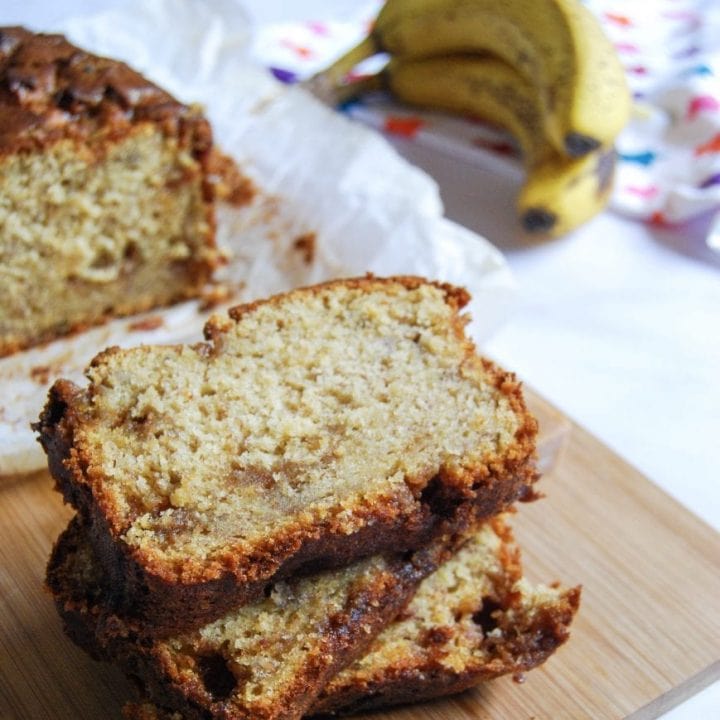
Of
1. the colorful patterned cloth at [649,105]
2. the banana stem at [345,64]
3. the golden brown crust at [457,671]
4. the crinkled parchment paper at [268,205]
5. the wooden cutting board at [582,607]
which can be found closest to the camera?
the golden brown crust at [457,671]

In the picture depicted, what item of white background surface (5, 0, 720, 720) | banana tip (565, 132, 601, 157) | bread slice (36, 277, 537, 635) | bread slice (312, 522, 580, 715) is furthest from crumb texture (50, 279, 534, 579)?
banana tip (565, 132, 601, 157)

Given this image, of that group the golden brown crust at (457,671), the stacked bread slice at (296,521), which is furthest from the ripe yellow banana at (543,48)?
the golden brown crust at (457,671)

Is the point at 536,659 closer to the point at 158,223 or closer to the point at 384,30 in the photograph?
the point at 158,223

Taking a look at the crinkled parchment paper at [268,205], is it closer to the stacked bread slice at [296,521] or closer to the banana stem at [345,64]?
the banana stem at [345,64]

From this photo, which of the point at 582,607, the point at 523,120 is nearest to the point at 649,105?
the point at 523,120

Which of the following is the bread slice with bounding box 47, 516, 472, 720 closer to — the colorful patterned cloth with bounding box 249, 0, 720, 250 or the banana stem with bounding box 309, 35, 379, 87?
the colorful patterned cloth with bounding box 249, 0, 720, 250

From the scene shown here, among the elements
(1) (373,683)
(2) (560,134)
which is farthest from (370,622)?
(2) (560,134)
